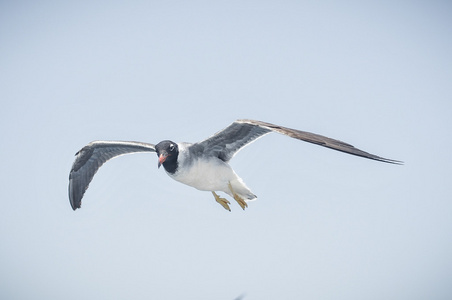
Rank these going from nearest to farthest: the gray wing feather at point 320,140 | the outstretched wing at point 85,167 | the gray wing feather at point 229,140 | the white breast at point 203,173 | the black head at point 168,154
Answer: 1. the gray wing feather at point 320,140
2. the black head at point 168,154
3. the gray wing feather at point 229,140
4. the white breast at point 203,173
5. the outstretched wing at point 85,167

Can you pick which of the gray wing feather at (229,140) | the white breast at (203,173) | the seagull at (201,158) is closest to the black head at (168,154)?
the seagull at (201,158)

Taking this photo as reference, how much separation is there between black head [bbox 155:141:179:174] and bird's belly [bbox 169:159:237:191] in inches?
10.5

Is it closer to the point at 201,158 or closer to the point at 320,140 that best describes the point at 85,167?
the point at 201,158

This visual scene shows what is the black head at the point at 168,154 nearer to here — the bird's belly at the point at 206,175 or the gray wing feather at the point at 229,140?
the bird's belly at the point at 206,175

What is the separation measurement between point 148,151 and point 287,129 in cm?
553

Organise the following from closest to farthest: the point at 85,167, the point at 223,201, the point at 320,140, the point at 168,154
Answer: the point at 320,140, the point at 168,154, the point at 223,201, the point at 85,167

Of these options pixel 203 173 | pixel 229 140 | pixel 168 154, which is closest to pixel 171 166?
pixel 168 154

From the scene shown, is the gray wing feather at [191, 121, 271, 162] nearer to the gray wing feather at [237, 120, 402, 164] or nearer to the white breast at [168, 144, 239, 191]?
the white breast at [168, 144, 239, 191]

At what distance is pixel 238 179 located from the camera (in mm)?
14703

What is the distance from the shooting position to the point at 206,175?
14.1 m

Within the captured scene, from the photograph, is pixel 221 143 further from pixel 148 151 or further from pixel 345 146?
pixel 345 146

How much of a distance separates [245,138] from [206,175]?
151 centimetres

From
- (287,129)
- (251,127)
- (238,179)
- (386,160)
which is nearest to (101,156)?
(238,179)

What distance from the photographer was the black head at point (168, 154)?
42.7 ft
